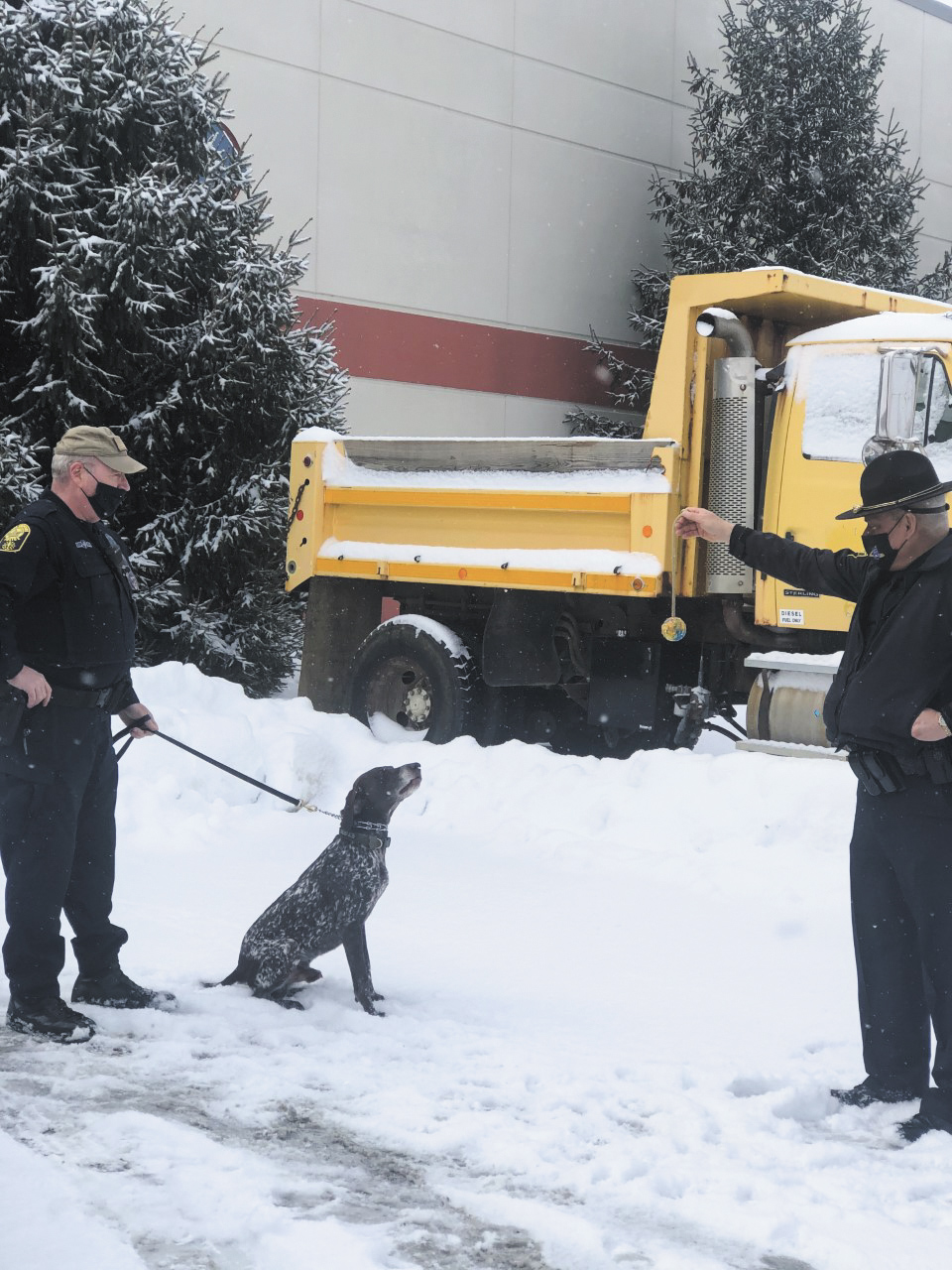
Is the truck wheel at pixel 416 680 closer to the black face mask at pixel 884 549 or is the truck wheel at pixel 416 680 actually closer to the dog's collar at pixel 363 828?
the dog's collar at pixel 363 828

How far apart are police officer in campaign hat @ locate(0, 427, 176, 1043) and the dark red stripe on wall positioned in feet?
38.7

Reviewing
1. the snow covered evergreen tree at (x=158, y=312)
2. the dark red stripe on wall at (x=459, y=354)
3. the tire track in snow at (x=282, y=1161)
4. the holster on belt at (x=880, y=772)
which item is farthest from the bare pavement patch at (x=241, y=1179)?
the dark red stripe on wall at (x=459, y=354)

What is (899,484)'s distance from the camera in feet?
12.6

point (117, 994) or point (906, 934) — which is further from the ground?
point (906, 934)

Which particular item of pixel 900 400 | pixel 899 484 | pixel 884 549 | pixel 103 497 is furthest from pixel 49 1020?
pixel 900 400

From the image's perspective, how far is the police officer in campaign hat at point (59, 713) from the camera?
4.25 meters

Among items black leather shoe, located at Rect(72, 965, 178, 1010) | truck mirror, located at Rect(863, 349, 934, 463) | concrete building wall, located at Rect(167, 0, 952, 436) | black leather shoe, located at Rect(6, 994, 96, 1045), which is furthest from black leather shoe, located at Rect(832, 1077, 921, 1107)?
concrete building wall, located at Rect(167, 0, 952, 436)

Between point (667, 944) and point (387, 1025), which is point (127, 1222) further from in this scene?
point (667, 944)

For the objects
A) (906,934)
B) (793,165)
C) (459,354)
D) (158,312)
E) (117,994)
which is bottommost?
(117,994)

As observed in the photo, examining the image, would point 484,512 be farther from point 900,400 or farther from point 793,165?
point 793,165

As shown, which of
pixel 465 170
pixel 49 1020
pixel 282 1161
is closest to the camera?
pixel 282 1161

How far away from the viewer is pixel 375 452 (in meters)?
10.1

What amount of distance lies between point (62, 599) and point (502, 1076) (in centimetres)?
191

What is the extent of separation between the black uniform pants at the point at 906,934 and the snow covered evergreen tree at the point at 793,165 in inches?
587
